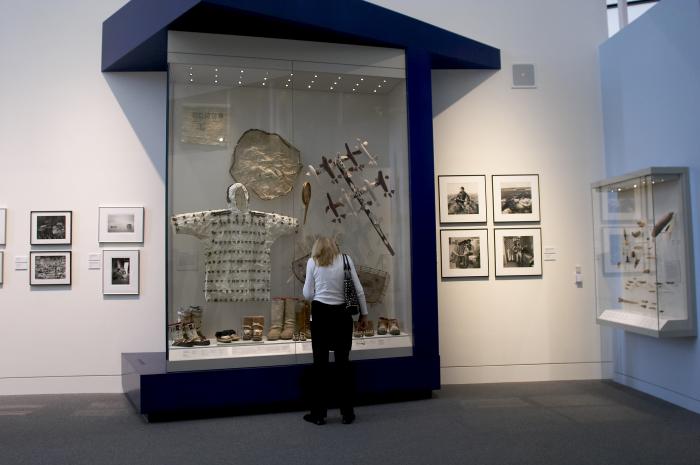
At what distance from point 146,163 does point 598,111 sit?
5.79 meters

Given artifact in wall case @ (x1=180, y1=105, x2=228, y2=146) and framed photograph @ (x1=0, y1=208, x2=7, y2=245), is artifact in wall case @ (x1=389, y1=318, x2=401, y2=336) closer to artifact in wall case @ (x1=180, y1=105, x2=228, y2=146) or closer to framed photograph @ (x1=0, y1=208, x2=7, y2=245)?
artifact in wall case @ (x1=180, y1=105, x2=228, y2=146)

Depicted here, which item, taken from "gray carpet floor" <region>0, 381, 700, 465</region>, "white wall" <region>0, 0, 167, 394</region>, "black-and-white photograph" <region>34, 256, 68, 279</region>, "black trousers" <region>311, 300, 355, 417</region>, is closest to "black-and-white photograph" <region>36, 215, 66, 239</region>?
"white wall" <region>0, 0, 167, 394</region>

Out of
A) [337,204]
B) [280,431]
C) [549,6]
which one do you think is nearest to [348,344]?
[280,431]

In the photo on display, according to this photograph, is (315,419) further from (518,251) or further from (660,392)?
(660,392)

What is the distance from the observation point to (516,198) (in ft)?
24.3

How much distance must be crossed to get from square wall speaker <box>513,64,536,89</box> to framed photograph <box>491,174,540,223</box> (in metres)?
1.18

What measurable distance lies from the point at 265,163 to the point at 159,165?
1.65 m

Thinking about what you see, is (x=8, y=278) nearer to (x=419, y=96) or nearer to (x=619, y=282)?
(x=419, y=96)

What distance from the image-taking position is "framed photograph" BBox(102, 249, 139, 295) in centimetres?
685

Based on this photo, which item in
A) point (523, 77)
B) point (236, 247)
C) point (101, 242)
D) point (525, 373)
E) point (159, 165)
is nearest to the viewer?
point (236, 247)

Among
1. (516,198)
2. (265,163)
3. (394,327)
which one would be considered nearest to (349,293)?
(394,327)

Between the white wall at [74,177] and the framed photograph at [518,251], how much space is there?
4.17 metres

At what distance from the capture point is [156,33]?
5.83 m

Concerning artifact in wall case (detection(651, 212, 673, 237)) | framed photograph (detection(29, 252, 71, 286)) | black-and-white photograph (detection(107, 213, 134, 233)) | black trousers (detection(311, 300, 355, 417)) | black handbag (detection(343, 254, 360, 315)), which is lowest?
black trousers (detection(311, 300, 355, 417))
